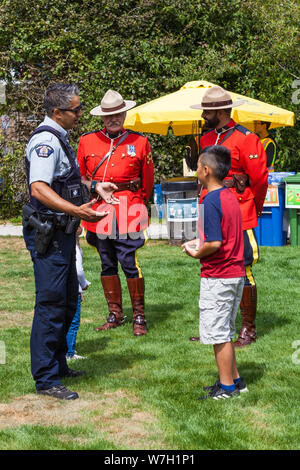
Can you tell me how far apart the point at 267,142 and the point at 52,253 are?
7265 mm

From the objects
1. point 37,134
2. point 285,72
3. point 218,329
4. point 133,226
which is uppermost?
point 285,72

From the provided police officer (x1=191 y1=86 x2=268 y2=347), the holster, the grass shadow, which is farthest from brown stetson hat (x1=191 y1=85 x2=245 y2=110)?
the grass shadow

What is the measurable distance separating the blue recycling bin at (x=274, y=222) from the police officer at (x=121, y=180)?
533cm

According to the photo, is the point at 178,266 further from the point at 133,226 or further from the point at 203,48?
the point at 203,48

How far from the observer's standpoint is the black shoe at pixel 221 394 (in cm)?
456

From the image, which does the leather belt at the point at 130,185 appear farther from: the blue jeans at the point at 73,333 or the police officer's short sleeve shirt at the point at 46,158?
the police officer's short sleeve shirt at the point at 46,158

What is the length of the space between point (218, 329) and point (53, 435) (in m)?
1.21

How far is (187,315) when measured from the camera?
7.12 meters

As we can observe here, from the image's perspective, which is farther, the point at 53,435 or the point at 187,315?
the point at 187,315

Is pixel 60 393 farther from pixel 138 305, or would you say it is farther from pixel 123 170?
pixel 123 170

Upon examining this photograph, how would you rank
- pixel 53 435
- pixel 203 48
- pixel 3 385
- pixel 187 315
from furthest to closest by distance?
pixel 203 48
pixel 187 315
pixel 3 385
pixel 53 435

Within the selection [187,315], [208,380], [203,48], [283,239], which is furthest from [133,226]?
[203,48]

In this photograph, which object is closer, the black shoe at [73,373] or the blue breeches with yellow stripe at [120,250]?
the black shoe at [73,373]
